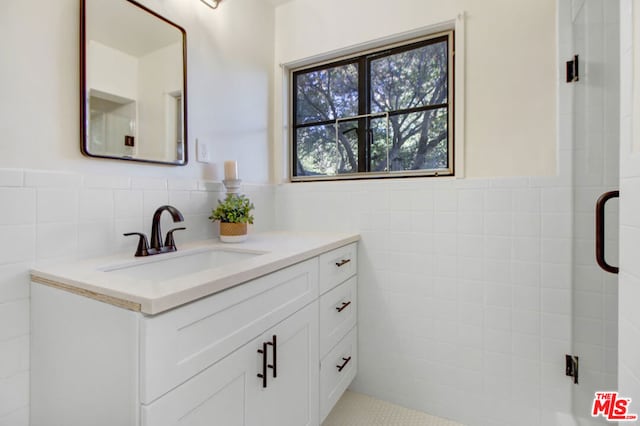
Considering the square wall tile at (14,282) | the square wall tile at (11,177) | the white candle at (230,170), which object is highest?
the white candle at (230,170)

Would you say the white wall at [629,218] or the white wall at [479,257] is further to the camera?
the white wall at [479,257]

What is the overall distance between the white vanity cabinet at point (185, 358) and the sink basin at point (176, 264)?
0.71ft

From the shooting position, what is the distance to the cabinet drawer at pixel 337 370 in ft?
4.50

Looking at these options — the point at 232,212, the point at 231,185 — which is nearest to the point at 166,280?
the point at 232,212

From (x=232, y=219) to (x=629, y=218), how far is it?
4.65 ft

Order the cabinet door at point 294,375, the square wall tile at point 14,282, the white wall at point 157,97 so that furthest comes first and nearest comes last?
the white wall at point 157,97 < the cabinet door at point 294,375 < the square wall tile at point 14,282

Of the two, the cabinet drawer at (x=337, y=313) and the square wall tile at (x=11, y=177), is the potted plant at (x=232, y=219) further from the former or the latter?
the square wall tile at (x=11, y=177)

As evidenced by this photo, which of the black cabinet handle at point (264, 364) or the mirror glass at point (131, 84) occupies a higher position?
the mirror glass at point (131, 84)

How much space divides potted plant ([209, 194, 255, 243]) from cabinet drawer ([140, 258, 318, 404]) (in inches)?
18.7

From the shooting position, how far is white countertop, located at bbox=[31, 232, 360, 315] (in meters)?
0.69

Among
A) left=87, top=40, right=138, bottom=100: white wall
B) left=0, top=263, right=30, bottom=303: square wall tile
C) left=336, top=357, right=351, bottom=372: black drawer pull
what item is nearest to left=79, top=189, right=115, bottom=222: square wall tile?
left=0, top=263, right=30, bottom=303: square wall tile

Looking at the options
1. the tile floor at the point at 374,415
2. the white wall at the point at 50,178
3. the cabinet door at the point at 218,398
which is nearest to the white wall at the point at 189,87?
the white wall at the point at 50,178

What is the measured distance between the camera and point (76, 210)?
1.07 metres

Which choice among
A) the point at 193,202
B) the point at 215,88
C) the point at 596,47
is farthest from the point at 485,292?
the point at 215,88
